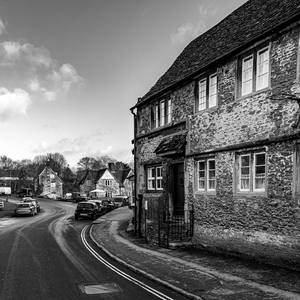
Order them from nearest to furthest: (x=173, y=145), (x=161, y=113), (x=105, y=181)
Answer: (x=173, y=145) < (x=161, y=113) < (x=105, y=181)

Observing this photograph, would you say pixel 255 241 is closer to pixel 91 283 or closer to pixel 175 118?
pixel 91 283

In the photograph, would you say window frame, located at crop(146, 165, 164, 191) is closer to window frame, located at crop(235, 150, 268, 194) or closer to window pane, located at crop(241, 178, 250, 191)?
window frame, located at crop(235, 150, 268, 194)

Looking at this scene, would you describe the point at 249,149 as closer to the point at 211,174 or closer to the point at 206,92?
the point at 211,174

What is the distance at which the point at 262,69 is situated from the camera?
1398 cm

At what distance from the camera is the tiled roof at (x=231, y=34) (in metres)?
14.1

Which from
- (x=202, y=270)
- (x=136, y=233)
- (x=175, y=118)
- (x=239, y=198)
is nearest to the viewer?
(x=202, y=270)

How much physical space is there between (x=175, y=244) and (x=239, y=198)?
3.77 meters

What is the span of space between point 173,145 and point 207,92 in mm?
3237

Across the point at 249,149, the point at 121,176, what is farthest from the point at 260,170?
the point at 121,176

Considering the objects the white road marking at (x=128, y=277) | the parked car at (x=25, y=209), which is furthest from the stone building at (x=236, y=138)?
the parked car at (x=25, y=209)

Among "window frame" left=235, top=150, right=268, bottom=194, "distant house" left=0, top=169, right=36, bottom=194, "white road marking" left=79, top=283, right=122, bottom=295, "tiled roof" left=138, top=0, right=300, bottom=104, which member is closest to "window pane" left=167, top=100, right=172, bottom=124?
"tiled roof" left=138, top=0, right=300, bottom=104

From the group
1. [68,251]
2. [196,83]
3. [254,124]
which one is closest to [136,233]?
[68,251]

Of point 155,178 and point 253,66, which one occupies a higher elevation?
point 253,66

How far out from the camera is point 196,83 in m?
18.0
